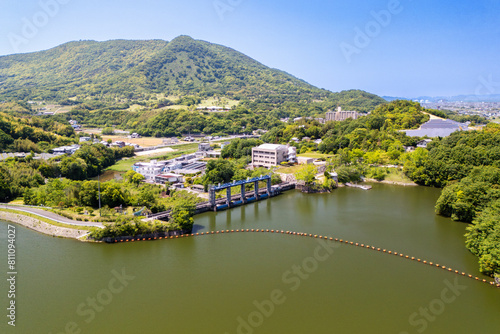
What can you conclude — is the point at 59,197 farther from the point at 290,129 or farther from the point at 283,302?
the point at 290,129

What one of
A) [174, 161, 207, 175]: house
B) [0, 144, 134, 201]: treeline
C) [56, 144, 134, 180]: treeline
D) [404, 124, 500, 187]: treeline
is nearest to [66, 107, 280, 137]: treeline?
[56, 144, 134, 180]: treeline

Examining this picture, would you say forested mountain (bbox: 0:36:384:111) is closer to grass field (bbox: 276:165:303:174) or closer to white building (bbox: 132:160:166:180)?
grass field (bbox: 276:165:303:174)

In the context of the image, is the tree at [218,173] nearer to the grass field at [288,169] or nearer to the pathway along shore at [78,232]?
the grass field at [288,169]

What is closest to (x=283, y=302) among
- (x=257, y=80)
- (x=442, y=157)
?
(x=442, y=157)

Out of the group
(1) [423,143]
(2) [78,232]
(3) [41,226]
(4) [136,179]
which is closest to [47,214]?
(3) [41,226]

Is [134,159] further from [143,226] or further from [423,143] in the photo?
[423,143]

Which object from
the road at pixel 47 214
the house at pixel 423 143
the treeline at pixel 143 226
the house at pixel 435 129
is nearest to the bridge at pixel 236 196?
the treeline at pixel 143 226
